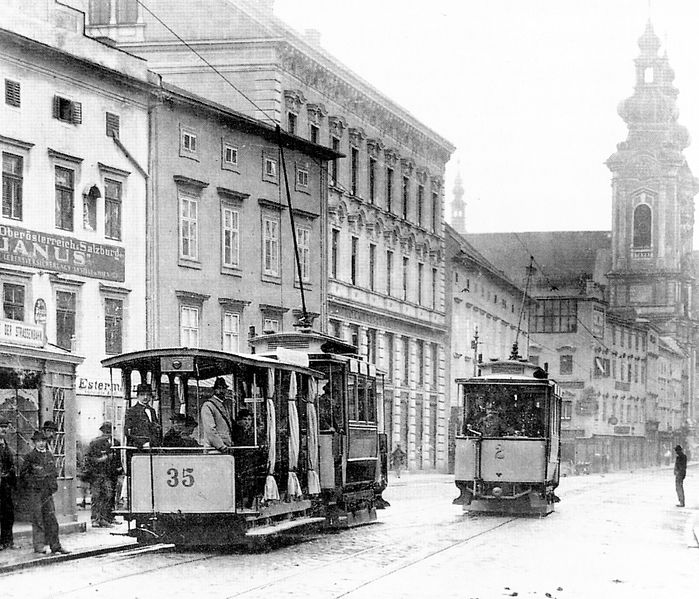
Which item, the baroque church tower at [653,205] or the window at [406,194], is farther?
the baroque church tower at [653,205]

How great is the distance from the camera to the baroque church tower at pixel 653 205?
4567 inches

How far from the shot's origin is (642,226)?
118 metres

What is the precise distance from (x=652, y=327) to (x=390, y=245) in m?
60.8

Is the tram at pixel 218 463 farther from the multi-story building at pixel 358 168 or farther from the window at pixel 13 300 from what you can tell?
the multi-story building at pixel 358 168

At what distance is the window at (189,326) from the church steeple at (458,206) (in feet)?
520

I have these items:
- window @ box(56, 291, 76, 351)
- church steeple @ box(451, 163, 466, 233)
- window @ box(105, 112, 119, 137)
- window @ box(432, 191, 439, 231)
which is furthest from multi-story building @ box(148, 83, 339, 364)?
church steeple @ box(451, 163, 466, 233)

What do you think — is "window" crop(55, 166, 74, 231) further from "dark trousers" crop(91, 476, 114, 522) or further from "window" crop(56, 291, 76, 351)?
"dark trousers" crop(91, 476, 114, 522)

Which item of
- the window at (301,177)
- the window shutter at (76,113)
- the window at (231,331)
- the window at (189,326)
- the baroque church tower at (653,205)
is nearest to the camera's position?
the window shutter at (76,113)

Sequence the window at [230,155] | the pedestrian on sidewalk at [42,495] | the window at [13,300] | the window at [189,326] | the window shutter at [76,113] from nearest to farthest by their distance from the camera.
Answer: the pedestrian on sidewalk at [42,495] < the window at [13,300] < the window shutter at [76,113] < the window at [189,326] < the window at [230,155]

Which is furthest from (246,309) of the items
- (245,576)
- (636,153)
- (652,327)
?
(636,153)

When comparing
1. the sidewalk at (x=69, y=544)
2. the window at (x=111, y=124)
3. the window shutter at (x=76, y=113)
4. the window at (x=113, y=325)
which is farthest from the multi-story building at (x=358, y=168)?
the sidewalk at (x=69, y=544)

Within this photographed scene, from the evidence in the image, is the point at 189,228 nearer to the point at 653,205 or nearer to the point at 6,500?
the point at 6,500

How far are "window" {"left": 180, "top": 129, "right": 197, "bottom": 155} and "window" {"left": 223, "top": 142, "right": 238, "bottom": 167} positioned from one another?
1.55 meters

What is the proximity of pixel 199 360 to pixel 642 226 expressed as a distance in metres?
105
